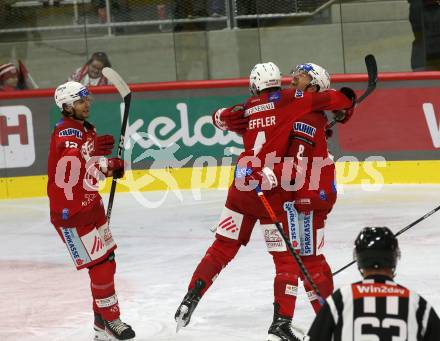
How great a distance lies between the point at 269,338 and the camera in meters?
5.27

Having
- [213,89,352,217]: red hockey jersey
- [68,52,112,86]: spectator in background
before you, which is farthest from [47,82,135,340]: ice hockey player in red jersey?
[68,52,112,86]: spectator in background

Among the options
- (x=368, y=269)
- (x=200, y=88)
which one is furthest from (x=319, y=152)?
(x=200, y=88)

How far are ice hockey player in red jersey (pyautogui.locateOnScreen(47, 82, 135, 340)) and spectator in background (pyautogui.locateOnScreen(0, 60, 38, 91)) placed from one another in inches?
212

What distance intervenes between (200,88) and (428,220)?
309 centimetres

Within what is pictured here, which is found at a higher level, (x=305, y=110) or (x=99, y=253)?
(x=305, y=110)

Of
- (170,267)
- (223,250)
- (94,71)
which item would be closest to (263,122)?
(223,250)

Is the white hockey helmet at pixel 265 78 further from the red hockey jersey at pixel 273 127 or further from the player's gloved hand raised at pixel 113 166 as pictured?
the player's gloved hand raised at pixel 113 166

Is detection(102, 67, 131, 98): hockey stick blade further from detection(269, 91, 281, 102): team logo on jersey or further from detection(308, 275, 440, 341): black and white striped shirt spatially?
detection(308, 275, 440, 341): black and white striped shirt

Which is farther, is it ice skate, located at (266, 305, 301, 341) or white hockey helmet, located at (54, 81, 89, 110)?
white hockey helmet, located at (54, 81, 89, 110)

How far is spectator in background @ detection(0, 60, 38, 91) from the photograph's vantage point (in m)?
10.8

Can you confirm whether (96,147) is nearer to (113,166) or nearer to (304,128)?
(113,166)

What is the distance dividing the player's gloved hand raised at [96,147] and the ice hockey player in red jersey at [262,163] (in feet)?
2.10

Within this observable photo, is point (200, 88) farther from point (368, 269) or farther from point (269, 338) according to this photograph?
point (368, 269)

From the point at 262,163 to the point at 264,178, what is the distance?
14 cm
